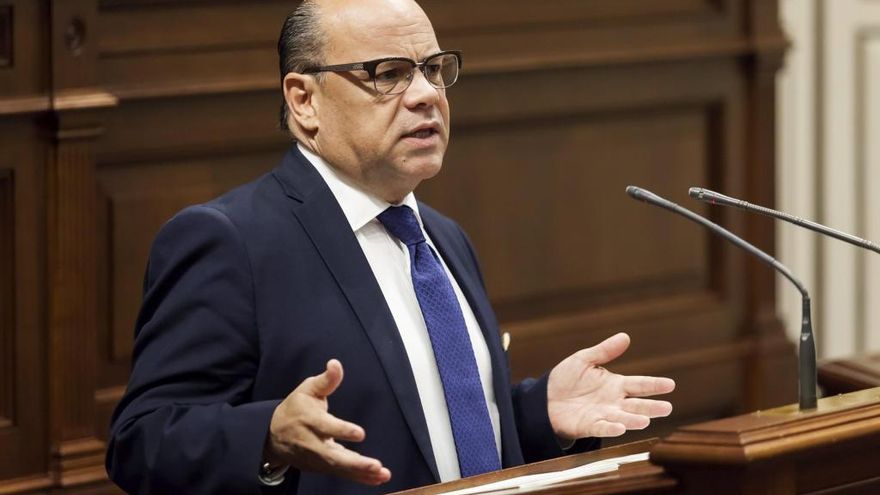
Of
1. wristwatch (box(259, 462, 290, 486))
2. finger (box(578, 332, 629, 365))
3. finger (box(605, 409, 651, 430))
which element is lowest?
wristwatch (box(259, 462, 290, 486))

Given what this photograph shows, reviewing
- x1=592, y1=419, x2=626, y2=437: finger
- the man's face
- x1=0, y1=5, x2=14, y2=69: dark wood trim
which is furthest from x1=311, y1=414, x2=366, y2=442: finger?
x1=0, y1=5, x2=14, y2=69: dark wood trim

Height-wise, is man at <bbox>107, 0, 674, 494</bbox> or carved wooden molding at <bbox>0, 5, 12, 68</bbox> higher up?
carved wooden molding at <bbox>0, 5, 12, 68</bbox>

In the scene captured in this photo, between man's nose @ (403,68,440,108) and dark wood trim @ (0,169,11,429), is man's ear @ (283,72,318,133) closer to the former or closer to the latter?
man's nose @ (403,68,440,108)

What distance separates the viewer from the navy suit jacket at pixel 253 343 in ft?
7.36

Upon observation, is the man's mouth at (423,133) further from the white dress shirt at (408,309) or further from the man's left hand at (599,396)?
the man's left hand at (599,396)

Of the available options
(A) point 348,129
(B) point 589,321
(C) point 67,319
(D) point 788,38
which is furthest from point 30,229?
(D) point 788,38

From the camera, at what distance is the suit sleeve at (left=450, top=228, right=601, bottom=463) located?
8.15ft

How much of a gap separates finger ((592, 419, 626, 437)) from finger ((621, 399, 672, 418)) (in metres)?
0.04

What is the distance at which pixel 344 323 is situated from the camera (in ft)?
7.72

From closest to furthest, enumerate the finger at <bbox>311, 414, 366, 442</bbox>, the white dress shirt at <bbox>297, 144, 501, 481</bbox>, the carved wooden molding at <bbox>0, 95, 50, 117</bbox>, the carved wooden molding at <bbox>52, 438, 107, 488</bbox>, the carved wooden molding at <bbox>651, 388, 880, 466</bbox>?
the carved wooden molding at <bbox>651, 388, 880, 466</bbox> → the finger at <bbox>311, 414, 366, 442</bbox> → the white dress shirt at <bbox>297, 144, 501, 481</bbox> → the carved wooden molding at <bbox>0, 95, 50, 117</bbox> → the carved wooden molding at <bbox>52, 438, 107, 488</bbox>

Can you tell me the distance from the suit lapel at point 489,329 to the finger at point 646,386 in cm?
23

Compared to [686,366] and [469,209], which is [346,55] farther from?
[686,366]

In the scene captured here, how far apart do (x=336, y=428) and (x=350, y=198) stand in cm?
63

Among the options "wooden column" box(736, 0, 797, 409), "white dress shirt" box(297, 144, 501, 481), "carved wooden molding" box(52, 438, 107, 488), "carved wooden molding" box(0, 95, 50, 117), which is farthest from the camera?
"wooden column" box(736, 0, 797, 409)
